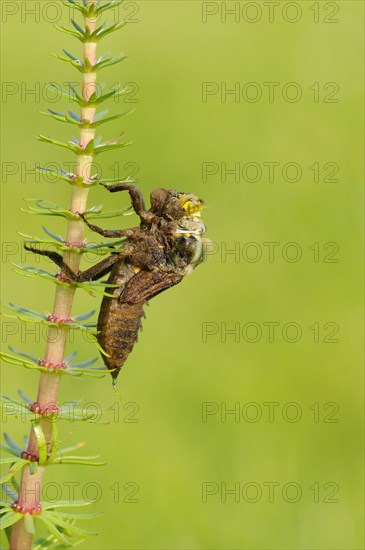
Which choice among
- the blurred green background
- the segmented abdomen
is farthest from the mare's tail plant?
the blurred green background

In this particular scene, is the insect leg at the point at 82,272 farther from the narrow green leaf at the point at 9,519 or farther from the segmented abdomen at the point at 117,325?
the narrow green leaf at the point at 9,519

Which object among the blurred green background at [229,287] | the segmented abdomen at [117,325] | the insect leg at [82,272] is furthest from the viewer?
the blurred green background at [229,287]

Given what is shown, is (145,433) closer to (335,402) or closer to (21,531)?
(335,402)

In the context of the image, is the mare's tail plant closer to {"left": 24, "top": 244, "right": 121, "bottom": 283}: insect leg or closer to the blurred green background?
{"left": 24, "top": 244, "right": 121, "bottom": 283}: insect leg

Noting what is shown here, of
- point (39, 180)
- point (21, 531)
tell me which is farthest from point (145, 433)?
point (21, 531)

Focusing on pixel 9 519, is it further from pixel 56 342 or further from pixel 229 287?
pixel 229 287

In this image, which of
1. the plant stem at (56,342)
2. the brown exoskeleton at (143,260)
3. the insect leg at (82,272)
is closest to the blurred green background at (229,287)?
the brown exoskeleton at (143,260)
